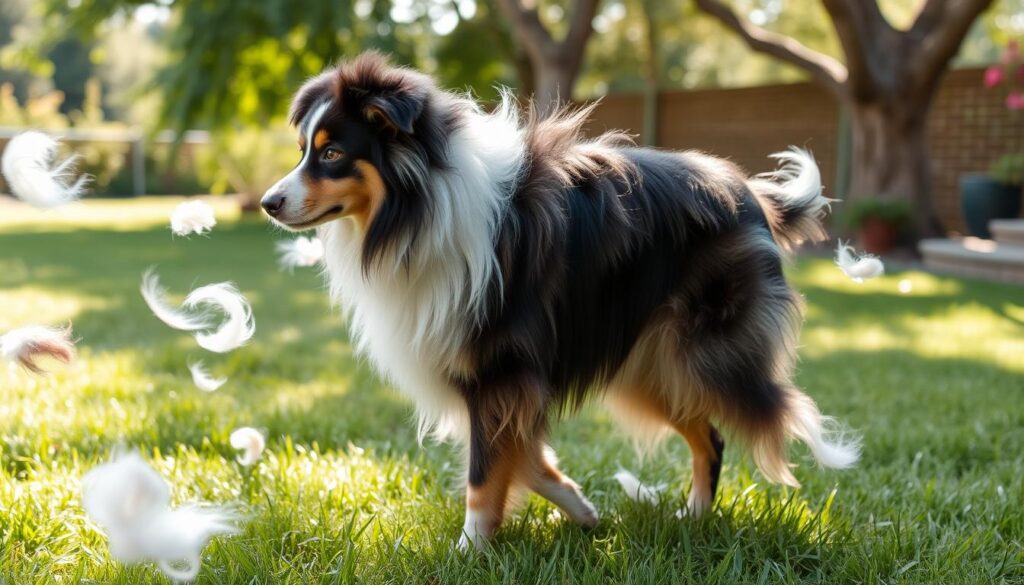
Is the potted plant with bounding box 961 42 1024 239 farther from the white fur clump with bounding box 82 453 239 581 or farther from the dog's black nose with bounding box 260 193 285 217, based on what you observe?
the white fur clump with bounding box 82 453 239 581

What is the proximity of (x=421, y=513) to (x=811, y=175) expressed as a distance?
1837 millimetres

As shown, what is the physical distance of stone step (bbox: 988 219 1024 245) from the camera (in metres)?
10.5

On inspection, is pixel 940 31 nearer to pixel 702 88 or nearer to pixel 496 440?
pixel 702 88

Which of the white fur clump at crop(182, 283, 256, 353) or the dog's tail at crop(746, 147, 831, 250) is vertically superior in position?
the dog's tail at crop(746, 147, 831, 250)

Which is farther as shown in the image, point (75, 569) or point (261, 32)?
point (261, 32)

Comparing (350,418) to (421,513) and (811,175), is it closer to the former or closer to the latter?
(421,513)

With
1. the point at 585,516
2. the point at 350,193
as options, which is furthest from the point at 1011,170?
the point at 350,193

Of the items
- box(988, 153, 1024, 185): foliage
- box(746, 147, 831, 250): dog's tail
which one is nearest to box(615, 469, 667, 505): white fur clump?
box(746, 147, 831, 250): dog's tail

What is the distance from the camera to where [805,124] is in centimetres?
1527

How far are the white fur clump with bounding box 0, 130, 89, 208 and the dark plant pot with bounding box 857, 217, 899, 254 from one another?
10.5 meters

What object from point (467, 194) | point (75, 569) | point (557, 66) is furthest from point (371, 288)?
point (557, 66)

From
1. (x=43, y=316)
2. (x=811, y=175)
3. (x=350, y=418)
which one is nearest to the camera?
(x=811, y=175)

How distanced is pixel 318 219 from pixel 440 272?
15.3 inches

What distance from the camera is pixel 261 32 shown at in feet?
49.1
